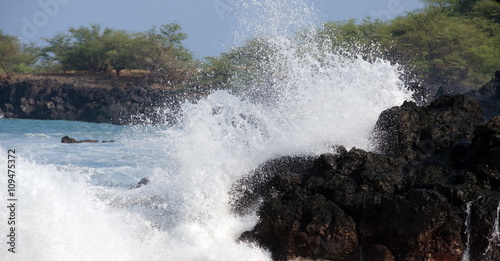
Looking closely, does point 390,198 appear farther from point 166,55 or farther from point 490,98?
point 166,55

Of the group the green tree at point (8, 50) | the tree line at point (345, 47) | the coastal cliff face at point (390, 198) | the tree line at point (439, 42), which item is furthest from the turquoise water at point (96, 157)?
the green tree at point (8, 50)

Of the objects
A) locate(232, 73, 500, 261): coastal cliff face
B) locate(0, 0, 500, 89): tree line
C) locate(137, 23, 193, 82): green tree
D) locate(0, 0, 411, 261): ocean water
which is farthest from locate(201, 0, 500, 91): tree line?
locate(232, 73, 500, 261): coastal cliff face

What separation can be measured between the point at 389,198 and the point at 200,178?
2236 millimetres

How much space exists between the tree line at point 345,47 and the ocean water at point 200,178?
22.7m

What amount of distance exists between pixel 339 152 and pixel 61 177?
295cm

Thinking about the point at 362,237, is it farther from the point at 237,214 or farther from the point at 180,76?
the point at 180,76

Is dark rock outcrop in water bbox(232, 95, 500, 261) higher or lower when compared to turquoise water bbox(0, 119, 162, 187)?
lower

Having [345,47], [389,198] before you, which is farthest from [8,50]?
[389,198]

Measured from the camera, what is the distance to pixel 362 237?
19.1 feet

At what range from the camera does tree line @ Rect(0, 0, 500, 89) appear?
3875cm

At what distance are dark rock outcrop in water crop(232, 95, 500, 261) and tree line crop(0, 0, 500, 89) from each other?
24337 mm

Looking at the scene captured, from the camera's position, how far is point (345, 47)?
123 ft

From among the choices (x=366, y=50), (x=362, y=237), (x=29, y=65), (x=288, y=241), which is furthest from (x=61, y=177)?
(x=29, y=65)

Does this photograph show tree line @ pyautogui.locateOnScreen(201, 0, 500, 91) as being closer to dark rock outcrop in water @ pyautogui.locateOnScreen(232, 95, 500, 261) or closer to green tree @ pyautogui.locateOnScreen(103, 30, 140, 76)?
green tree @ pyautogui.locateOnScreen(103, 30, 140, 76)
